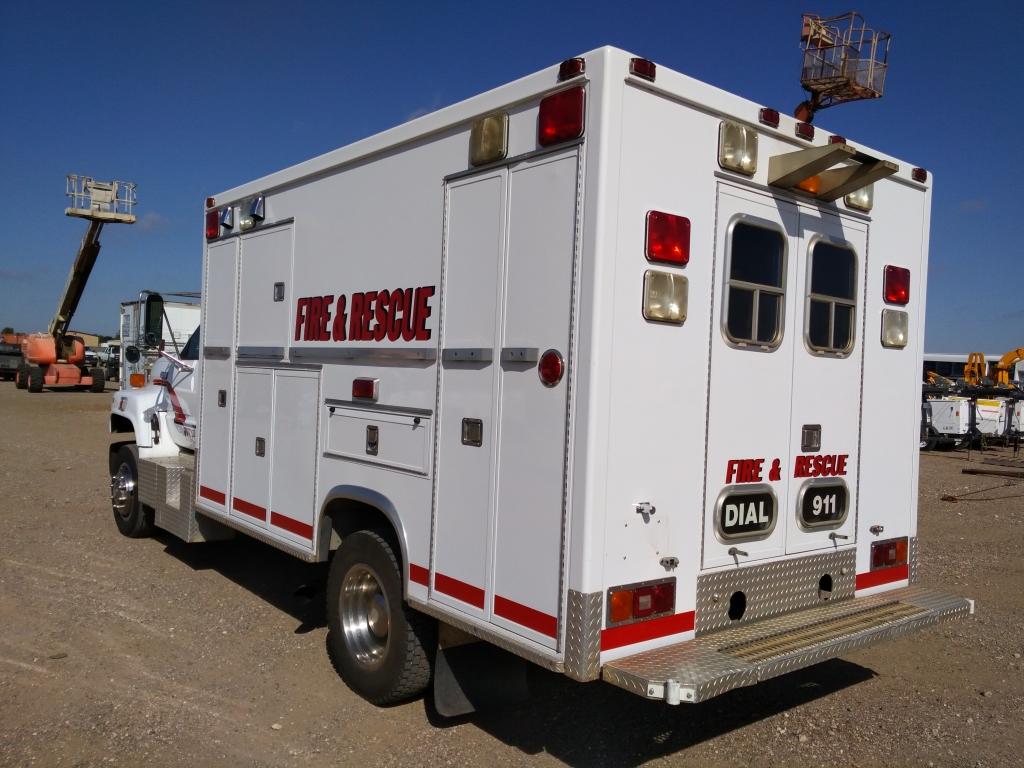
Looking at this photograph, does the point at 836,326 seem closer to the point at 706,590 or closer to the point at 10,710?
the point at 706,590

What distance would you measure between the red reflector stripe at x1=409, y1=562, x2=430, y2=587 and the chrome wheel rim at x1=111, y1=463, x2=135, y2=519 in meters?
4.60

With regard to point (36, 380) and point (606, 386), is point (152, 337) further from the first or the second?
point (36, 380)

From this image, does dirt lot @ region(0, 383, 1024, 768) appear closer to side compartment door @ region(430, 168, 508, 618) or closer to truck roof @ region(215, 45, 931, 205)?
side compartment door @ region(430, 168, 508, 618)

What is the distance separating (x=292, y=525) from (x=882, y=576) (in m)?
3.32

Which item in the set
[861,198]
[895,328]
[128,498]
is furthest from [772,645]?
[128,498]

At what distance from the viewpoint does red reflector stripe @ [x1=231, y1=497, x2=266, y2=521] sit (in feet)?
17.6

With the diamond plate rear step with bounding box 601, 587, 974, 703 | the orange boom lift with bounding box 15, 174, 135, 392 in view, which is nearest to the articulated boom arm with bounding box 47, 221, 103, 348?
the orange boom lift with bounding box 15, 174, 135, 392

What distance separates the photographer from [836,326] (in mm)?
4234

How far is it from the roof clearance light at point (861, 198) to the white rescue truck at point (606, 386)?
16 mm

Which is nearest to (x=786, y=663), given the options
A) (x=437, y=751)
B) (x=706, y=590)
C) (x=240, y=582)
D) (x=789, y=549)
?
(x=706, y=590)

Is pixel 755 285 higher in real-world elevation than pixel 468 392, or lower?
higher

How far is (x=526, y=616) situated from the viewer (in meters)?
3.35

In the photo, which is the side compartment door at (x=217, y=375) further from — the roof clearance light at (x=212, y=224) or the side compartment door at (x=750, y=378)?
the side compartment door at (x=750, y=378)

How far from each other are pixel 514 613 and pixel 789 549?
56.9 inches
